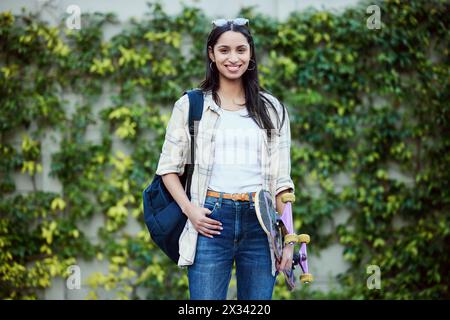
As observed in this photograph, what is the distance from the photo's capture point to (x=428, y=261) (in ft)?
14.2

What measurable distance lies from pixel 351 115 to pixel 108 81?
159 centimetres

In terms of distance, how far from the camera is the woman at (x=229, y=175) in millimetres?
2125

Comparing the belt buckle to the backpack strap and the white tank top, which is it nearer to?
the white tank top

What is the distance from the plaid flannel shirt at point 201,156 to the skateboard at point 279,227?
0.17 ft

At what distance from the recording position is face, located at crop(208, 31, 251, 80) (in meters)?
2.18

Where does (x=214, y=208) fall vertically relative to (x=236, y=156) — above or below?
below

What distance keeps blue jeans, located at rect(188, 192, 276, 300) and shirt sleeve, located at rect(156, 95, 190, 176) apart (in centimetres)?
16

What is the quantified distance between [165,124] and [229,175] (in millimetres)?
2257

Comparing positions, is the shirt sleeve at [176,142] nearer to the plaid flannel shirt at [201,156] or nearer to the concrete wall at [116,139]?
the plaid flannel shirt at [201,156]

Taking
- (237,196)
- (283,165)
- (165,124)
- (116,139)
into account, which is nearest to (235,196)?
(237,196)

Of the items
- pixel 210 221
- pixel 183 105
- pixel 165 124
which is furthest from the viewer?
pixel 165 124

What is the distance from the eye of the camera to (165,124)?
4.35 metres

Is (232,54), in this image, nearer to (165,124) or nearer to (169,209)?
(169,209)
